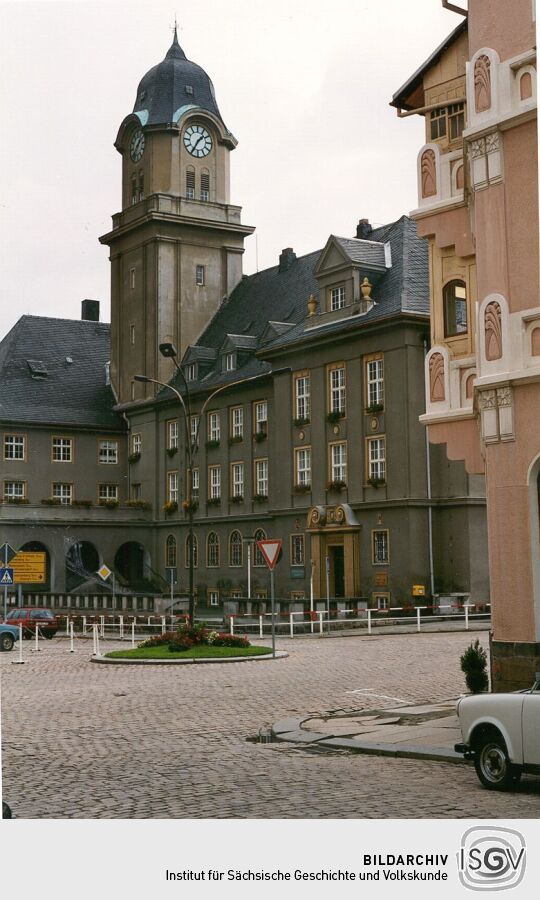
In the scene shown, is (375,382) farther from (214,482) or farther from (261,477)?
(214,482)

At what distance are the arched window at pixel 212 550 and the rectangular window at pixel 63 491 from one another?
9.31m

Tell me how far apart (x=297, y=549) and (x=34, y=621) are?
1389 cm

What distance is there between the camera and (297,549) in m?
50.4

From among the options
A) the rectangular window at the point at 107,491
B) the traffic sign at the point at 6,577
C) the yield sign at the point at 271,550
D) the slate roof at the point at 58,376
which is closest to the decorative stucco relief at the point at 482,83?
the yield sign at the point at 271,550

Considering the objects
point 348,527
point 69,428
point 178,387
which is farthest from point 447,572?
point 69,428

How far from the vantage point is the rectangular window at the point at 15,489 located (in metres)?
61.8

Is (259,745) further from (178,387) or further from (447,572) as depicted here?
(178,387)

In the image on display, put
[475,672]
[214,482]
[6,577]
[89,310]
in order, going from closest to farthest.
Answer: [475,672] → [6,577] → [214,482] → [89,310]

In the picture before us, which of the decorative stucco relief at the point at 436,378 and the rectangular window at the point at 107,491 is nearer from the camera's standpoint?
the decorative stucco relief at the point at 436,378

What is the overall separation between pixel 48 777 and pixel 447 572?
3454 centimetres

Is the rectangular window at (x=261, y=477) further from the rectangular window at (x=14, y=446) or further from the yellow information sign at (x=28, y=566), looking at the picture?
the rectangular window at (x=14, y=446)

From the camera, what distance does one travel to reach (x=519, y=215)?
1290 centimetres

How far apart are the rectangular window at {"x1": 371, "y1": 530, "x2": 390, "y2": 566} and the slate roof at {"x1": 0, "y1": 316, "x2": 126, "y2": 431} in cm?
2347
